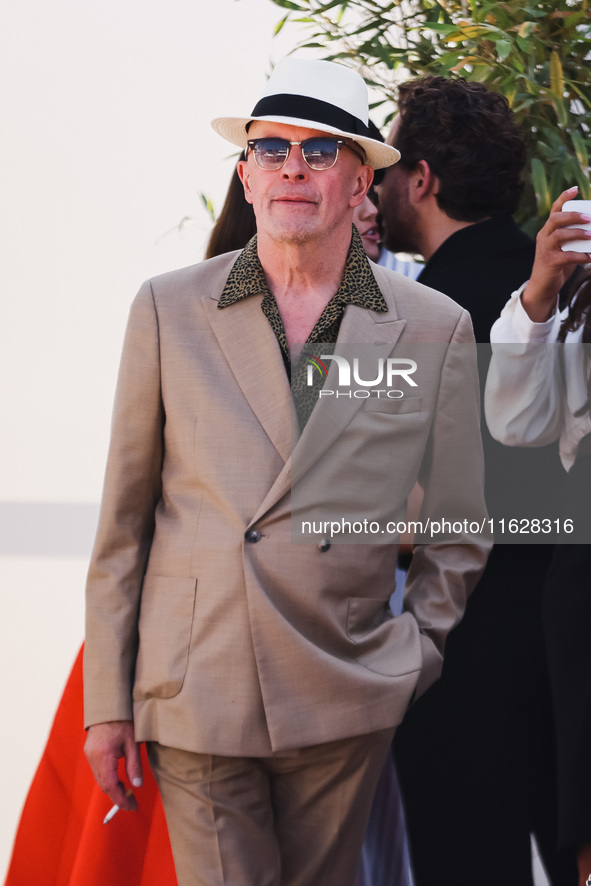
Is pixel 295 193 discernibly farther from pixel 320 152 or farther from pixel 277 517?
pixel 277 517

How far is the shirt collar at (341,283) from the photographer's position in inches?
83.3

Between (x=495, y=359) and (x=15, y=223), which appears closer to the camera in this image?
(x=495, y=359)

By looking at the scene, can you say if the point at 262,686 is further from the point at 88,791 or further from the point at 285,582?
the point at 88,791

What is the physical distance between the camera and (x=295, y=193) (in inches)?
80.0

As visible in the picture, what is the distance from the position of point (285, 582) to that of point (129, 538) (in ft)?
1.00

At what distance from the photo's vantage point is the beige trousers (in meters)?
1.94

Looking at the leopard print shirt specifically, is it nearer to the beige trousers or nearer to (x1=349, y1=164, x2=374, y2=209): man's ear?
(x1=349, y1=164, x2=374, y2=209): man's ear

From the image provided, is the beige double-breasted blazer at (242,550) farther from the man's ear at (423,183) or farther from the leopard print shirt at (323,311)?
the man's ear at (423,183)

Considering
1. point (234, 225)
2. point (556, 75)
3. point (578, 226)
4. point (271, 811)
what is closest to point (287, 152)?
point (578, 226)

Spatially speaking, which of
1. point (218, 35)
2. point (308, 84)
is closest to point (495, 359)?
point (308, 84)

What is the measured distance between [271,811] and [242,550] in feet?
1.59

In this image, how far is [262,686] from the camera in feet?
6.26

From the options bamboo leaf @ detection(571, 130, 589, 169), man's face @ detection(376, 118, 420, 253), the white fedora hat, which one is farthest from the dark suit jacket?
bamboo leaf @ detection(571, 130, 589, 169)

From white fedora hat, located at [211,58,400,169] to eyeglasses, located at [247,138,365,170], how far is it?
1.2 inches
